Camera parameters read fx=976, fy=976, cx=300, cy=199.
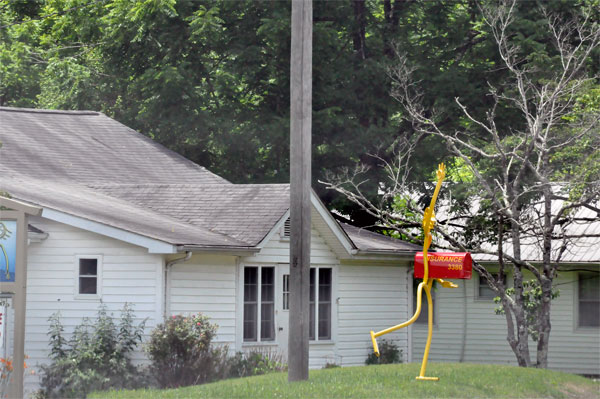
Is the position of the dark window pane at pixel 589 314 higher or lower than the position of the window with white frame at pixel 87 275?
lower

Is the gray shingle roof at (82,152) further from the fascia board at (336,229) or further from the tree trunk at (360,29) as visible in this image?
the tree trunk at (360,29)

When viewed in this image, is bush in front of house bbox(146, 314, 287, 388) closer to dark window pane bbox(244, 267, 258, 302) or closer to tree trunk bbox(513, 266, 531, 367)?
dark window pane bbox(244, 267, 258, 302)

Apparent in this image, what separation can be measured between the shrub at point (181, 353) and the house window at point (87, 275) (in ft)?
5.51

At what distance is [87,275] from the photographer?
19031mm

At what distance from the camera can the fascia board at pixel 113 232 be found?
58.9ft

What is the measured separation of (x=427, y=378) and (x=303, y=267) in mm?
2661

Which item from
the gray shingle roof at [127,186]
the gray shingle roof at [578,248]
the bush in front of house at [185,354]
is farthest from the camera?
the gray shingle roof at [578,248]

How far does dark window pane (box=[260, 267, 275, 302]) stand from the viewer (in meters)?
21.2

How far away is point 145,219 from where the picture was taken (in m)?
20.2

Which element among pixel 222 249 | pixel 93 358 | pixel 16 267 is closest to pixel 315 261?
pixel 222 249

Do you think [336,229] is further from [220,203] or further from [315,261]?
[220,203]

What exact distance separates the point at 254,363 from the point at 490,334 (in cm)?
1128

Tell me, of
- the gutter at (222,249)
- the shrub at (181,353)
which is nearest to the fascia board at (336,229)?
the gutter at (222,249)

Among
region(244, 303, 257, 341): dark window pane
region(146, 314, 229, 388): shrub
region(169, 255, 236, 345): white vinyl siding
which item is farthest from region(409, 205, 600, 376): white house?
region(146, 314, 229, 388): shrub
